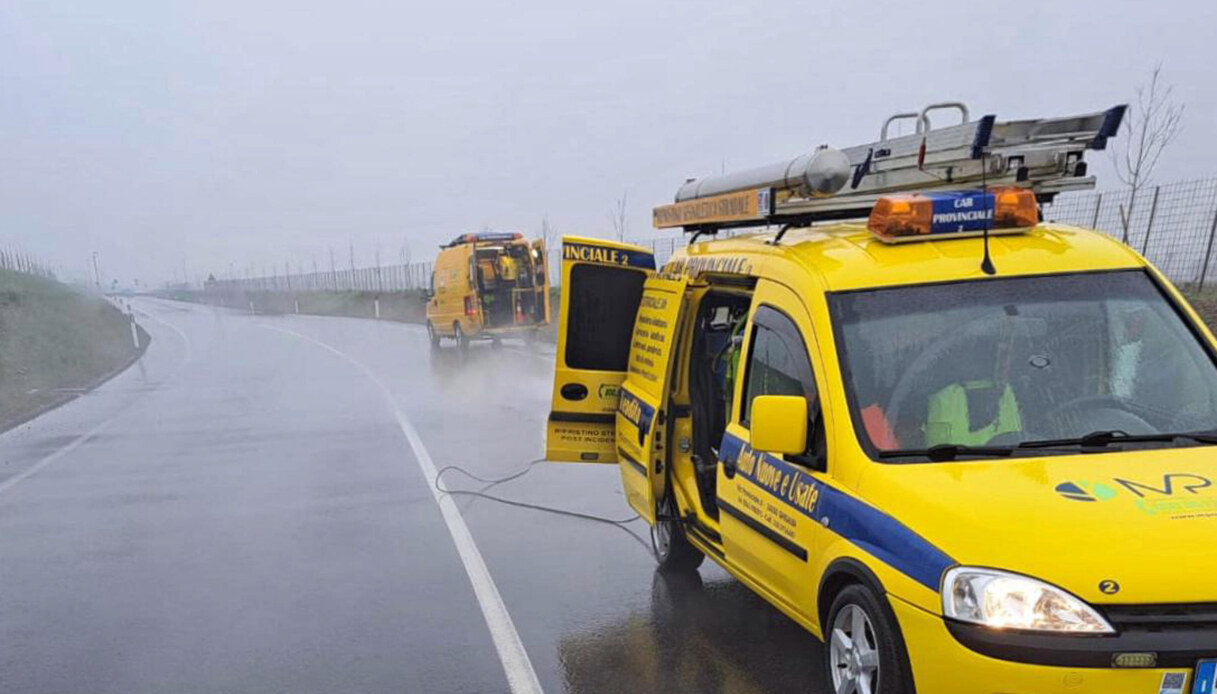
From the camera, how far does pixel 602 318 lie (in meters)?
6.33

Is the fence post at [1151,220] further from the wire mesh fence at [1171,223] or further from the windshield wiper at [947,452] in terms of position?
the windshield wiper at [947,452]

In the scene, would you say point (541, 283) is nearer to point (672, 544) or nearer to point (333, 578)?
point (333, 578)

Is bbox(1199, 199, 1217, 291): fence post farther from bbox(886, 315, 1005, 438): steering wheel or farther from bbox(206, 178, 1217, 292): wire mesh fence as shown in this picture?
bbox(886, 315, 1005, 438): steering wheel

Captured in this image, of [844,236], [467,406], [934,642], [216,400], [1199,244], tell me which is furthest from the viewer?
[216,400]

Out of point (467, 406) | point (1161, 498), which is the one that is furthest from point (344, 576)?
→ point (467, 406)

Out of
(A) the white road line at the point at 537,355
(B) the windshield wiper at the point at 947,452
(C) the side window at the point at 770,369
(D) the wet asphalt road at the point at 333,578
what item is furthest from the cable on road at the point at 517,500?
(A) the white road line at the point at 537,355

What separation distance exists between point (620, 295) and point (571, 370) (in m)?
0.64

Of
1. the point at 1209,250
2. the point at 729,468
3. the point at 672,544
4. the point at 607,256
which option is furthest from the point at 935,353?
the point at 1209,250

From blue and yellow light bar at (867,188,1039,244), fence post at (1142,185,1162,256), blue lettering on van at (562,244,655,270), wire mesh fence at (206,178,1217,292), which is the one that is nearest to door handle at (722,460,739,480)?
blue and yellow light bar at (867,188,1039,244)

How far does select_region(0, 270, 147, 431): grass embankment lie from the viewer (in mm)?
17875

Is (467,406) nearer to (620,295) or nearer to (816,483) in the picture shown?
(620,295)

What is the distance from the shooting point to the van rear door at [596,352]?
6.25m

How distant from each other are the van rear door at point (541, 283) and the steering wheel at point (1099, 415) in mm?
19893

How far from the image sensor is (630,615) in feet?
16.8
